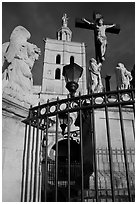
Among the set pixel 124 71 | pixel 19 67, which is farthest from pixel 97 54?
pixel 19 67

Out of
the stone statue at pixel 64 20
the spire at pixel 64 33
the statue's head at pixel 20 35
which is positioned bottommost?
the statue's head at pixel 20 35

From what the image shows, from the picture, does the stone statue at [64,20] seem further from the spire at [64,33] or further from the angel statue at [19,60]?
the angel statue at [19,60]

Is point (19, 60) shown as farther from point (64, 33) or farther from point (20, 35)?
point (64, 33)

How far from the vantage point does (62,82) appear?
141 ft

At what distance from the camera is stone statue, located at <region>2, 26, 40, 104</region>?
376cm

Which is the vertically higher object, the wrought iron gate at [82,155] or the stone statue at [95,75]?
the stone statue at [95,75]

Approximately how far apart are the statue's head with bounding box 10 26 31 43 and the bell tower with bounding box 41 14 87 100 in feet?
115

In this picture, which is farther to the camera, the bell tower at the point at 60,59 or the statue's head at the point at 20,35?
the bell tower at the point at 60,59

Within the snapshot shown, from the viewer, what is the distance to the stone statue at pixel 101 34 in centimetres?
825

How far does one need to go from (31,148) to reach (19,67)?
6.18 feet

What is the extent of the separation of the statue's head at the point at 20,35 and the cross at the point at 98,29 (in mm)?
4769

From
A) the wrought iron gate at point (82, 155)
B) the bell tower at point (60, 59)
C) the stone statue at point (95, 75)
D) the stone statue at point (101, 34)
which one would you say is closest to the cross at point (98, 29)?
the stone statue at point (101, 34)

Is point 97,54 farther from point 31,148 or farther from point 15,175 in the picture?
point 15,175

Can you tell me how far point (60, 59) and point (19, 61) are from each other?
147ft
